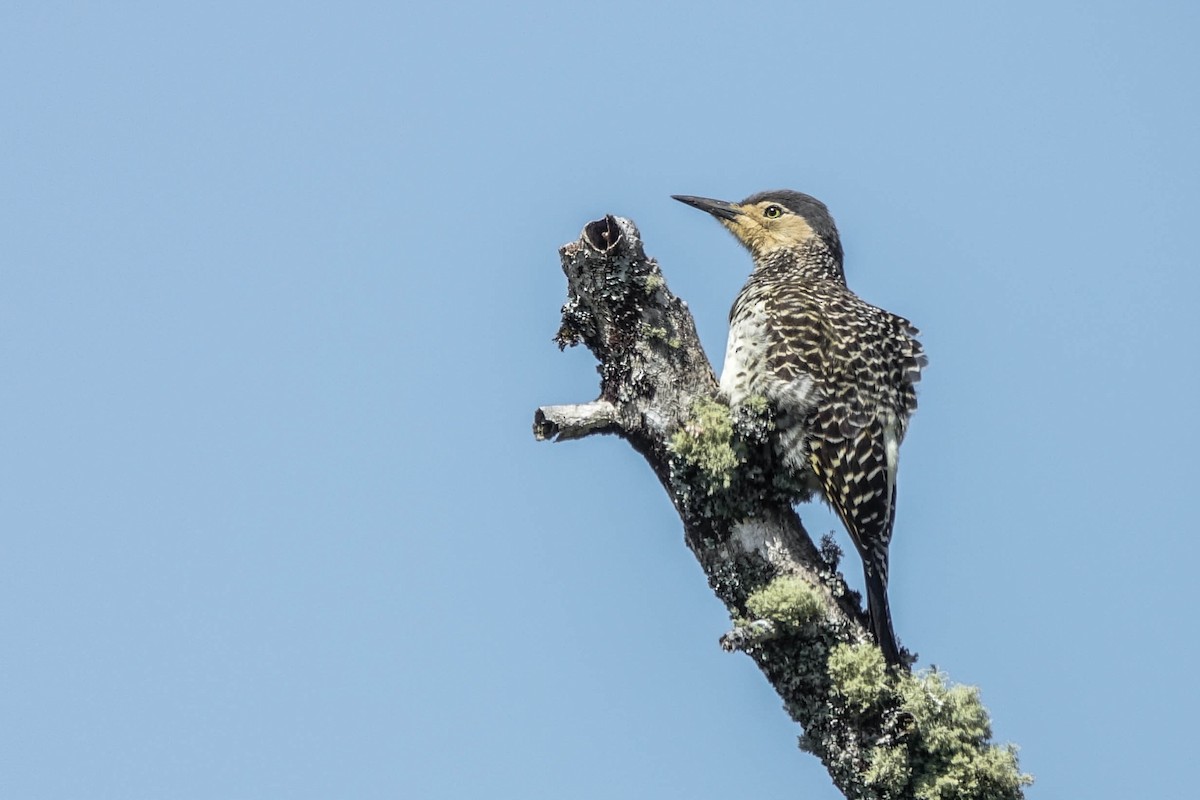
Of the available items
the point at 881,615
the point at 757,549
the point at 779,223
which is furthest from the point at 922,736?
the point at 779,223

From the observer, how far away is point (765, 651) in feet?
17.7

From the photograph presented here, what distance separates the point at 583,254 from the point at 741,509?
1.22 m

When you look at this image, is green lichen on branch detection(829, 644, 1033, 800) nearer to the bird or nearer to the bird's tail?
the bird's tail

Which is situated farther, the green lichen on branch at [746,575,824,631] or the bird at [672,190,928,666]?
the bird at [672,190,928,666]

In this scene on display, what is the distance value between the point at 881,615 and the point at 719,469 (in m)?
0.90

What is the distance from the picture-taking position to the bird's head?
28.1ft

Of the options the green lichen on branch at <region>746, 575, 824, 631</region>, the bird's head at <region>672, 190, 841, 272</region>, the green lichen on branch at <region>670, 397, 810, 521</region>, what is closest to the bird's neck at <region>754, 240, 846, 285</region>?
the bird's head at <region>672, 190, 841, 272</region>

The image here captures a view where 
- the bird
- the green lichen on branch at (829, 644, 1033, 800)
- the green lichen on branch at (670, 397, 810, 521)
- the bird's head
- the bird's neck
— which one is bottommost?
the green lichen on branch at (829, 644, 1033, 800)

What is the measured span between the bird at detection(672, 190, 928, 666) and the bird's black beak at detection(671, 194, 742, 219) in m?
1.08

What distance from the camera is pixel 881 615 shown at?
5.70 m

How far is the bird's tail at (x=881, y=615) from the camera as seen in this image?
17.8ft

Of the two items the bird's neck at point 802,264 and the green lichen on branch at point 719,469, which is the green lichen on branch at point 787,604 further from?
the bird's neck at point 802,264

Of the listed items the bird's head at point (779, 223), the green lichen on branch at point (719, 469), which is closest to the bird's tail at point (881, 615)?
the green lichen on branch at point (719, 469)

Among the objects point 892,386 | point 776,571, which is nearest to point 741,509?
point 776,571
